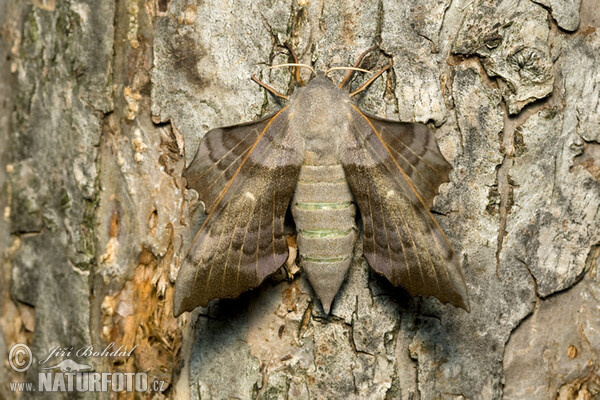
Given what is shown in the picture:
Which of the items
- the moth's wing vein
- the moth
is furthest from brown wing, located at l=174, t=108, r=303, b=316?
the moth's wing vein

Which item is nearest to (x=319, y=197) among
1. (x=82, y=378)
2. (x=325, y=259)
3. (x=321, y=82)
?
(x=325, y=259)

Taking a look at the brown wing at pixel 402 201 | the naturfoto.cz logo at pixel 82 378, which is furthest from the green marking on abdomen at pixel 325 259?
the naturfoto.cz logo at pixel 82 378

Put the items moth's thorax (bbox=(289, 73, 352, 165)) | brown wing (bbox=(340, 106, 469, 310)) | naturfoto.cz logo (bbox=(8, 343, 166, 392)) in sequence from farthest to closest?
naturfoto.cz logo (bbox=(8, 343, 166, 392)), moth's thorax (bbox=(289, 73, 352, 165)), brown wing (bbox=(340, 106, 469, 310))

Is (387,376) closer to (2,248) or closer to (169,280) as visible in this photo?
(169,280)

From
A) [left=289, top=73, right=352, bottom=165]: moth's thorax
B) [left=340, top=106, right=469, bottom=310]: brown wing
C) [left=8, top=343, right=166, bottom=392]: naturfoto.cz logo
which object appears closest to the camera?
[left=340, top=106, right=469, bottom=310]: brown wing

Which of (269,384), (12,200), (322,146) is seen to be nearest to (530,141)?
(322,146)

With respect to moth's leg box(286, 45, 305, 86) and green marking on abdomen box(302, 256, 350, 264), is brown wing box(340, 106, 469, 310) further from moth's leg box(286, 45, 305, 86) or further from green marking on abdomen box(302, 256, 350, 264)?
moth's leg box(286, 45, 305, 86)
